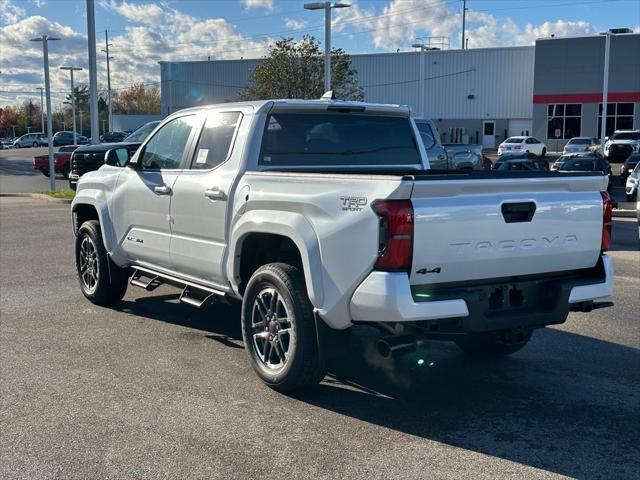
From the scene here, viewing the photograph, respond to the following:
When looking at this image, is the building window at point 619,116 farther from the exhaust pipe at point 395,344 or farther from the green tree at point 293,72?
the exhaust pipe at point 395,344

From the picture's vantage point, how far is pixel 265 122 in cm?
582

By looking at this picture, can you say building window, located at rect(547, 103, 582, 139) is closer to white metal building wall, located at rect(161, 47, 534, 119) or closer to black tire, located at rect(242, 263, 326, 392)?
white metal building wall, located at rect(161, 47, 534, 119)

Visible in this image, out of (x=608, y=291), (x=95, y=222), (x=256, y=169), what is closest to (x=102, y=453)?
(x=256, y=169)

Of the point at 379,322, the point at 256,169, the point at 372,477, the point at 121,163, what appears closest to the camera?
the point at 372,477

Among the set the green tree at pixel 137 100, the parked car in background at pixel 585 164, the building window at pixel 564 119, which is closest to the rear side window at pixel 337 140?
the parked car in background at pixel 585 164

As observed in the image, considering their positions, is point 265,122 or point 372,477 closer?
point 372,477

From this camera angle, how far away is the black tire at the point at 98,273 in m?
7.64

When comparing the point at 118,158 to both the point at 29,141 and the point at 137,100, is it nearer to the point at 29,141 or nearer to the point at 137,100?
the point at 29,141

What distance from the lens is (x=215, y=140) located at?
6113mm

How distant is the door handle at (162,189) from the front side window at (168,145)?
0.20 metres

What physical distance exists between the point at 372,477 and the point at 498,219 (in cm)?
172

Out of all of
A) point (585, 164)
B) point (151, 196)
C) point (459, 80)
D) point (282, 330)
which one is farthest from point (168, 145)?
point (459, 80)

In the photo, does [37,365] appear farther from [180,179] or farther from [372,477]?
[372,477]

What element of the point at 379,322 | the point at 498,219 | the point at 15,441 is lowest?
the point at 15,441
